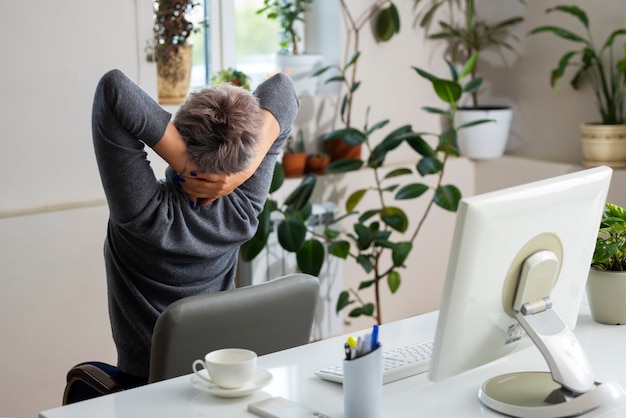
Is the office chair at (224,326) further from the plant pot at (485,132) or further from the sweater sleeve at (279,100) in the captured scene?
the plant pot at (485,132)

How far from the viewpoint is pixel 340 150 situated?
414 cm

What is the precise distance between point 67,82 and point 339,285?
1.57m

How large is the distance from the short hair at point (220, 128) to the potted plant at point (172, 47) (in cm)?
147

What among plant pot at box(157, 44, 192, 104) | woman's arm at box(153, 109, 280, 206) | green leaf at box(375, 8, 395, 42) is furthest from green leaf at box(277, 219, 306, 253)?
woman's arm at box(153, 109, 280, 206)

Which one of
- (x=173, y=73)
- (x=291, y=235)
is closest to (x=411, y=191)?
(x=291, y=235)

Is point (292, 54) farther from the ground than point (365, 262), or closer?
farther from the ground

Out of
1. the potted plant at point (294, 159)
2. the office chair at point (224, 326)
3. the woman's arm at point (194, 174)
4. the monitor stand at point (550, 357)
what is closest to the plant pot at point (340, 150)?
the potted plant at point (294, 159)

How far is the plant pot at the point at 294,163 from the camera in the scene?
156 inches

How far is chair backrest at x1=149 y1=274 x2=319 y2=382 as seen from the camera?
1997 mm

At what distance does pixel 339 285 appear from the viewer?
13.6ft

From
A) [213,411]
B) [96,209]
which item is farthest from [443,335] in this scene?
[96,209]

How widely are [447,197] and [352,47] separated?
878 millimetres

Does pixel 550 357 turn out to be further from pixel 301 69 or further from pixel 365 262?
pixel 301 69

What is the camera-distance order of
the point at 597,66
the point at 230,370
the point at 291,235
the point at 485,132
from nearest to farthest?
the point at 230,370 → the point at 291,235 → the point at 597,66 → the point at 485,132
